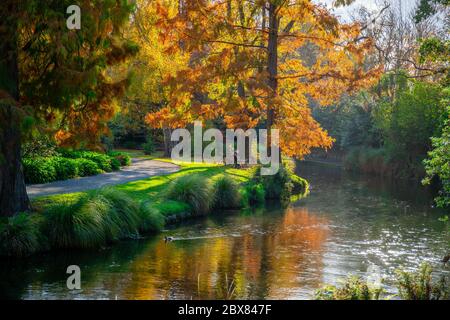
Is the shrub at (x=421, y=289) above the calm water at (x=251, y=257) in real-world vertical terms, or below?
above

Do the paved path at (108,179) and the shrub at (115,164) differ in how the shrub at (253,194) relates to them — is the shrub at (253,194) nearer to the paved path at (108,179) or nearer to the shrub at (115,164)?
the paved path at (108,179)

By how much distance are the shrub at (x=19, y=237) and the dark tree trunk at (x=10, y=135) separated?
0.95 m

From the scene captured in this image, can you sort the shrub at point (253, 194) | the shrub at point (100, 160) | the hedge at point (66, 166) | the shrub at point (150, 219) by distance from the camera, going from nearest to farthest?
1. the shrub at point (150, 219)
2. the hedge at point (66, 166)
3. the shrub at point (253, 194)
4. the shrub at point (100, 160)

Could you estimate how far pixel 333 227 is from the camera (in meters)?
20.9

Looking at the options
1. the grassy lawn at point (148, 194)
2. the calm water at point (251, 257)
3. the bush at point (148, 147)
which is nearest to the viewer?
the calm water at point (251, 257)

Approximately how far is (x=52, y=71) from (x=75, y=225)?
3855mm

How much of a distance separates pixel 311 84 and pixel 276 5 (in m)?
4.70

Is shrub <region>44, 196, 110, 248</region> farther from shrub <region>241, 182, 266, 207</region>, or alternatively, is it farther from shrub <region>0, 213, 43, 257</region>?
shrub <region>241, 182, 266, 207</region>

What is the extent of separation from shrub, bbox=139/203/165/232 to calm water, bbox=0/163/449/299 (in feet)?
1.71

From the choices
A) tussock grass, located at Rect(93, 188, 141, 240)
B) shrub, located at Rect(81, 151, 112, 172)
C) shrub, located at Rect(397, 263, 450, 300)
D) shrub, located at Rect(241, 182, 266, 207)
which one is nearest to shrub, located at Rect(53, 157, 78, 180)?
shrub, located at Rect(81, 151, 112, 172)

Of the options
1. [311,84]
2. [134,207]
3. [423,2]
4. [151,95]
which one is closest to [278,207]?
[311,84]

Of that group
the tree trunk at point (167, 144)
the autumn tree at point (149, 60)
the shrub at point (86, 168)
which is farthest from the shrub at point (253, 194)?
the tree trunk at point (167, 144)

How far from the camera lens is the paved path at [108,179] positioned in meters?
20.8
